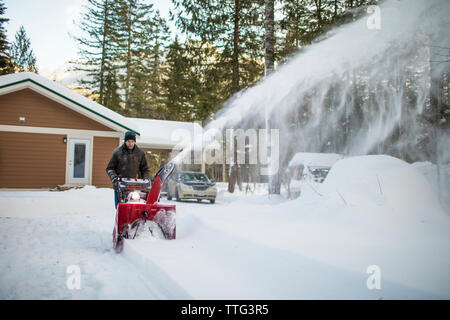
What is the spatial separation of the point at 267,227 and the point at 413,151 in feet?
30.1

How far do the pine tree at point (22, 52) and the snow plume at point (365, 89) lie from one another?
28.9 metres

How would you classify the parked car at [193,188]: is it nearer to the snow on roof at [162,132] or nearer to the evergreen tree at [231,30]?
the snow on roof at [162,132]

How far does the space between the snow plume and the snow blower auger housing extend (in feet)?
20.9

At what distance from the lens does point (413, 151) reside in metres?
11.9

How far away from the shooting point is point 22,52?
36.1 meters

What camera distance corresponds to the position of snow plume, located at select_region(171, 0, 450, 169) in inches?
329

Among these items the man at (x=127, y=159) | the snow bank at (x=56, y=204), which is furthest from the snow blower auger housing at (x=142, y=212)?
the snow bank at (x=56, y=204)

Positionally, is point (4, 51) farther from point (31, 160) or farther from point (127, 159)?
point (127, 159)

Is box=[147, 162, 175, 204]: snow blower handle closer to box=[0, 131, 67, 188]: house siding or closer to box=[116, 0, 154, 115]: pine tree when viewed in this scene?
box=[0, 131, 67, 188]: house siding

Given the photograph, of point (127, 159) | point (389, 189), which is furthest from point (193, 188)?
point (389, 189)

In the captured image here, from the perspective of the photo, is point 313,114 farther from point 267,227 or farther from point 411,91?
point 267,227

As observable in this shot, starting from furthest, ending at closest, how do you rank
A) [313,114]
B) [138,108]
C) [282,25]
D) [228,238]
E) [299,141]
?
[138,108], [299,141], [313,114], [282,25], [228,238]

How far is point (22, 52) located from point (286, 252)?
42197 millimetres

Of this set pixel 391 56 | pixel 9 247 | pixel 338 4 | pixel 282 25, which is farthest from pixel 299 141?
pixel 9 247
